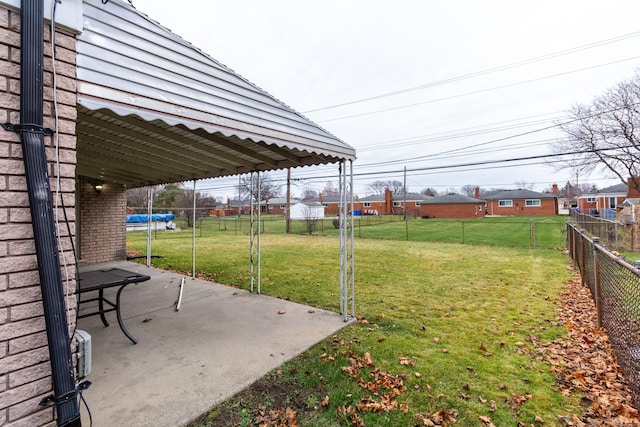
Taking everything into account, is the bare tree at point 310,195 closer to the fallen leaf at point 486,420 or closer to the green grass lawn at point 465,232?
the green grass lawn at point 465,232

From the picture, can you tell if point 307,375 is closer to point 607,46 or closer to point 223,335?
point 223,335

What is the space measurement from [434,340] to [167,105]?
3978mm

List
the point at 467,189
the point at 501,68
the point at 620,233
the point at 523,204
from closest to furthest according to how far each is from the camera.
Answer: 1. the point at 620,233
2. the point at 501,68
3. the point at 523,204
4. the point at 467,189

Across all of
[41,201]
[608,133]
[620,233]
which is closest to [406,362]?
[41,201]

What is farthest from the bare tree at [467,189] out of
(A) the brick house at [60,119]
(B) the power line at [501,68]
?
(A) the brick house at [60,119]

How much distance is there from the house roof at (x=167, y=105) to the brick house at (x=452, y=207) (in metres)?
40.6

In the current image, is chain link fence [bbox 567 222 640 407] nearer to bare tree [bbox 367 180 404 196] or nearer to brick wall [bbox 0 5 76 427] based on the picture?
brick wall [bbox 0 5 76 427]

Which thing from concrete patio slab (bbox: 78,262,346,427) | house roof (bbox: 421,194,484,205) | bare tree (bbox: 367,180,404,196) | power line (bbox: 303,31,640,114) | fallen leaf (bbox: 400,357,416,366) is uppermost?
power line (bbox: 303,31,640,114)

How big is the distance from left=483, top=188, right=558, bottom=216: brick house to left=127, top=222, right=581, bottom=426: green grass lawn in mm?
42617

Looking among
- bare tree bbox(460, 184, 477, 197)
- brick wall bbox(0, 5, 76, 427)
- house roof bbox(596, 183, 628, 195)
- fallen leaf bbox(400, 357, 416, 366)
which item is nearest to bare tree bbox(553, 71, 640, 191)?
fallen leaf bbox(400, 357, 416, 366)

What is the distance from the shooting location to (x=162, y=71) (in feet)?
8.52

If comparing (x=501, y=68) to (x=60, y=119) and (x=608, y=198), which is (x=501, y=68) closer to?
(x=60, y=119)

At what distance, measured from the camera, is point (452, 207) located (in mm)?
41375

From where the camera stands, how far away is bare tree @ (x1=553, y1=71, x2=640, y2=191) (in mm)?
17953
